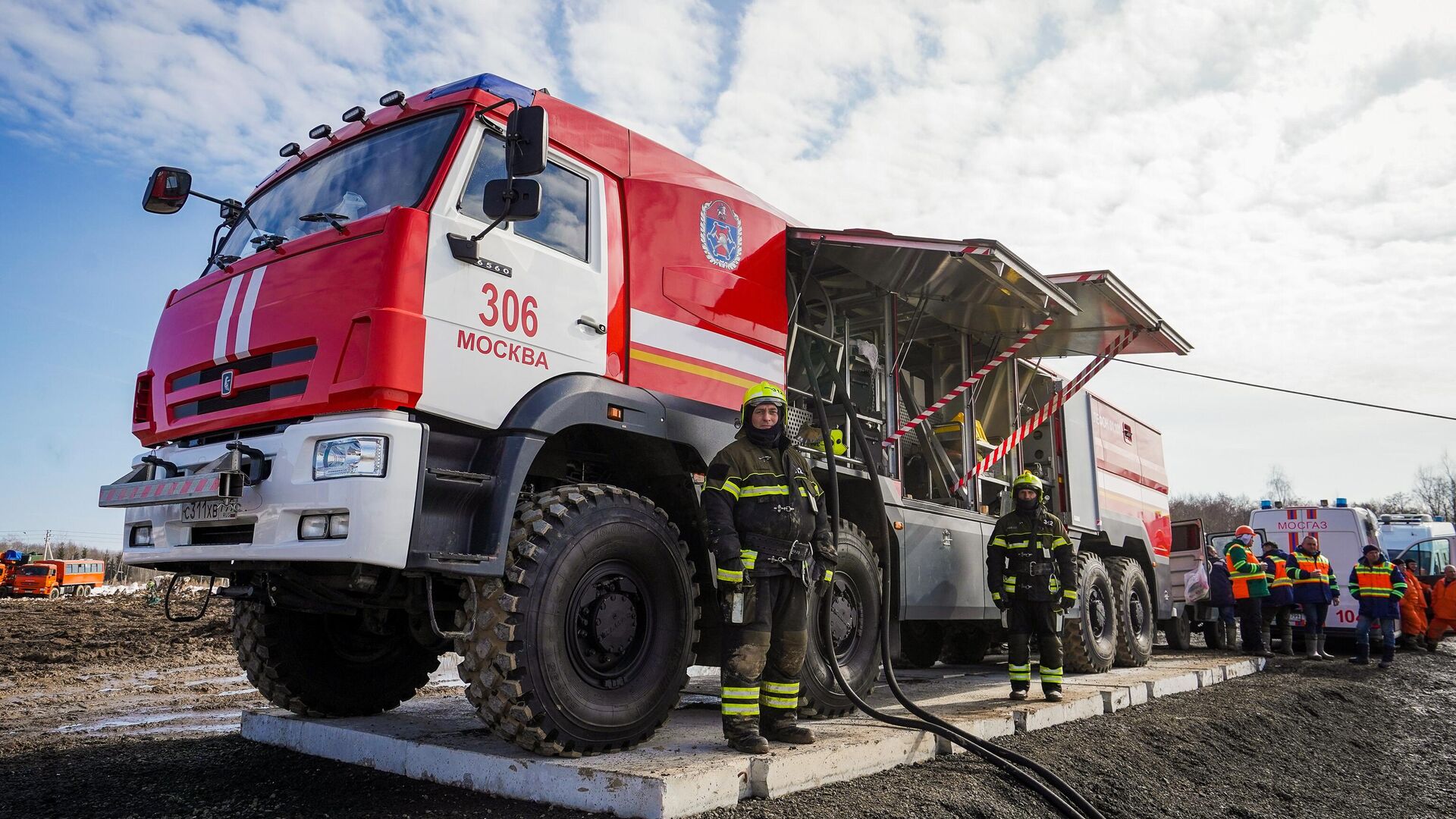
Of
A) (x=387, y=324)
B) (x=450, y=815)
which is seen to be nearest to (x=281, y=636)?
(x=450, y=815)

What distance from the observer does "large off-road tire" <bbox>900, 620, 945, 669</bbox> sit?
9922mm

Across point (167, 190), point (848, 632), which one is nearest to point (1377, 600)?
point (848, 632)

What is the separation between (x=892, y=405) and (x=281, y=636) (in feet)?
14.6

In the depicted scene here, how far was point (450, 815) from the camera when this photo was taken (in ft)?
12.7

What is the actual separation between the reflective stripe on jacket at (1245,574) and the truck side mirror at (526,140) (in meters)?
12.6

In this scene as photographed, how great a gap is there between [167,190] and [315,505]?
97.1 inches

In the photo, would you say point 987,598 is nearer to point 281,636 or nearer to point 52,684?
point 281,636

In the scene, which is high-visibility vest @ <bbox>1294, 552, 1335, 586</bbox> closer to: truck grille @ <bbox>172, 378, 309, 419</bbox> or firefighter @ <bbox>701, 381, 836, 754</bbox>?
firefighter @ <bbox>701, 381, 836, 754</bbox>

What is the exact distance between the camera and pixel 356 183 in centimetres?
472

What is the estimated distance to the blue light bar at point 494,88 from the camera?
467 centimetres

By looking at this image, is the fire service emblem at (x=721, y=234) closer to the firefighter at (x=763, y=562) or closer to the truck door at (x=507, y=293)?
the truck door at (x=507, y=293)

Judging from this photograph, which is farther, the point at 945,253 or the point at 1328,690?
the point at 1328,690

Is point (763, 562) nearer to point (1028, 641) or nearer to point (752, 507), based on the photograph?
point (752, 507)

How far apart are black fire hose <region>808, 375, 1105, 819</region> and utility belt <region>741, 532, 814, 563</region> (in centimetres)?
73
